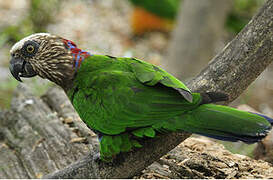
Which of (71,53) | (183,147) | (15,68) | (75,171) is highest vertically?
(71,53)

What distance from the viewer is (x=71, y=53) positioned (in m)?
2.59

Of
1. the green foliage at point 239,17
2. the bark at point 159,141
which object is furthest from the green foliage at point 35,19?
the bark at point 159,141

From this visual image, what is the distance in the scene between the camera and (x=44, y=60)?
2529mm

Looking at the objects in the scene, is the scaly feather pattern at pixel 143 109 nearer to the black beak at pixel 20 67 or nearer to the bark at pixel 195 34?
the black beak at pixel 20 67

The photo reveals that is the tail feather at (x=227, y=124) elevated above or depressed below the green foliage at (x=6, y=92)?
above

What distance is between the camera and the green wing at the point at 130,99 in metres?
2.19

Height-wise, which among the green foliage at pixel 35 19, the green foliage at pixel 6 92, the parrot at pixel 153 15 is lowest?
the green foliage at pixel 6 92

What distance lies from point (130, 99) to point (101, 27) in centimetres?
656

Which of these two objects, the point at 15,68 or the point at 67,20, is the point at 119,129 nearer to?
the point at 15,68

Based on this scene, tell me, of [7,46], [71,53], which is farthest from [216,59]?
[7,46]

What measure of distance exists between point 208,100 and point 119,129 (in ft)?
1.94

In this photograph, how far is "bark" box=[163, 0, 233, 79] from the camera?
6199 mm

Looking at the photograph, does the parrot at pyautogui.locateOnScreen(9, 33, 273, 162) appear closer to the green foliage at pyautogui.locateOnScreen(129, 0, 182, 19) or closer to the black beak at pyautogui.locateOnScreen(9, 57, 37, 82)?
the black beak at pyautogui.locateOnScreen(9, 57, 37, 82)

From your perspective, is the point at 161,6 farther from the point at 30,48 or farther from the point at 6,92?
the point at 30,48
